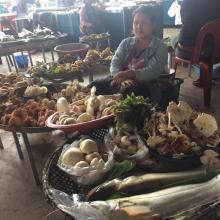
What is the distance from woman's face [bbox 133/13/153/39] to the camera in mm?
2277

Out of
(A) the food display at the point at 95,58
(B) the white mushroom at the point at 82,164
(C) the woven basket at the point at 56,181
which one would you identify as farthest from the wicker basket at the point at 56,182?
(A) the food display at the point at 95,58

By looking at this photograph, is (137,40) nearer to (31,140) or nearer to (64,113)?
(64,113)

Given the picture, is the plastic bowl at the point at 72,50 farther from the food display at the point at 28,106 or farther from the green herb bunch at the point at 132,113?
the green herb bunch at the point at 132,113

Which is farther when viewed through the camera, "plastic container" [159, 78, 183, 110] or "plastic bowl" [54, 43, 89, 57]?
"plastic bowl" [54, 43, 89, 57]

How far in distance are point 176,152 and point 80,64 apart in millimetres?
2254

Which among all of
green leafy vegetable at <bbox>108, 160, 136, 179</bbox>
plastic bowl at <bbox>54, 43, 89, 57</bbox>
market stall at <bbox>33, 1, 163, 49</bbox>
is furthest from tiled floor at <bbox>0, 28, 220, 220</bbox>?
market stall at <bbox>33, 1, 163, 49</bbox>

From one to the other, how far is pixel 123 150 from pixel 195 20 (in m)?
2.11

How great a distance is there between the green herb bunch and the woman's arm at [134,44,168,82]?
2.87 ft

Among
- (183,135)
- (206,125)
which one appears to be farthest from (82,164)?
(206,125)

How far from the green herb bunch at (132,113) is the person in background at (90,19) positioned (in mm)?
4214

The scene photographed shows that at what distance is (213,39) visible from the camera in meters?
2.94

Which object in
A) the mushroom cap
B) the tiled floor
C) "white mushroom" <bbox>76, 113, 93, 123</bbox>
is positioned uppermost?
the mushroom cap

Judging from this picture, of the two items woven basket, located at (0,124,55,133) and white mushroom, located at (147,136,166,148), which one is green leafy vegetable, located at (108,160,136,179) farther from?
woven basket, located at (0,124,55,133)

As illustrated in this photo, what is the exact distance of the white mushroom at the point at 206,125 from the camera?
4.35 feet
